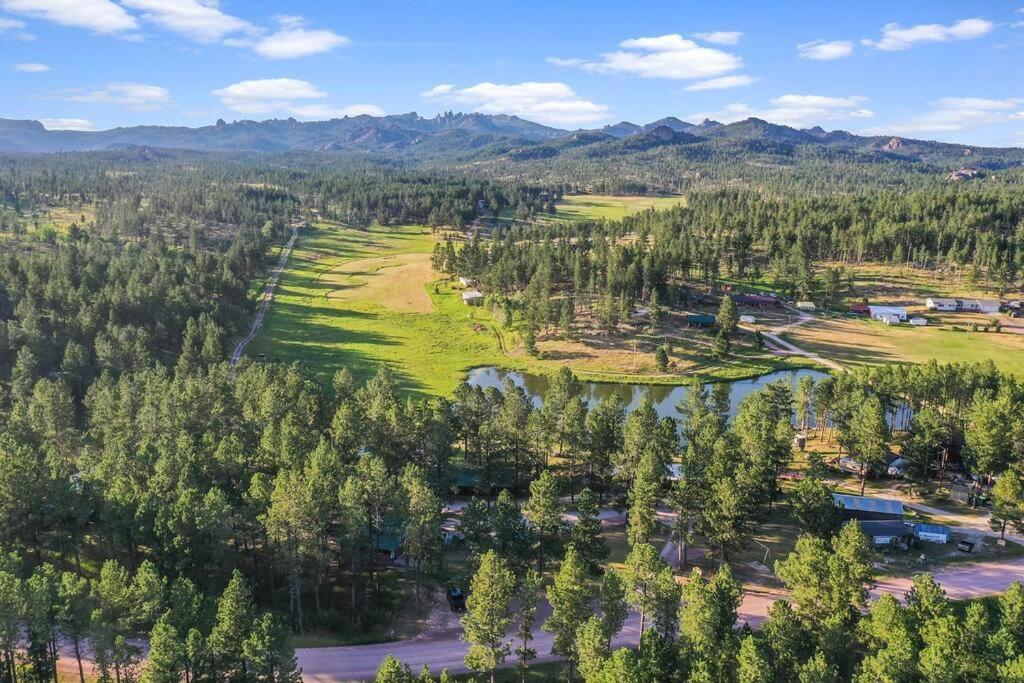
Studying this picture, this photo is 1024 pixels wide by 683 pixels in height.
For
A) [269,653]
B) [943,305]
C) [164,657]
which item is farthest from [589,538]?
[943,305]

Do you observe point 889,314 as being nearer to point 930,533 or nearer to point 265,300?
point 930,533

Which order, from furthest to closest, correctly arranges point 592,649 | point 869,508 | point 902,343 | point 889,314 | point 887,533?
point 889,314
point 902,343
point 869,508
point 887,533
point 592,649

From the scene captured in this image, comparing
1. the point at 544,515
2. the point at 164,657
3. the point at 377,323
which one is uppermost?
the point at 377,323

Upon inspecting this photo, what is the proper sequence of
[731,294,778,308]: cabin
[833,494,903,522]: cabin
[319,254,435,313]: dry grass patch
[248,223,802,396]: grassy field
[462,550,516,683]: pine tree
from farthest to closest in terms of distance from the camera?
[319,254,435,313]: dry grass patch < [731,294,778,308]: cabin < [248,223,802,396]: grassy field < [833,494,903,522]: cabin < [462,550,516,683]: pine tree

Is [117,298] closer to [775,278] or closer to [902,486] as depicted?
[902,486]

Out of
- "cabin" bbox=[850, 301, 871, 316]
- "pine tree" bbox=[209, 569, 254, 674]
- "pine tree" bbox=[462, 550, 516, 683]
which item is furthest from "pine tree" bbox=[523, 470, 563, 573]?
"cabin" bbox=[850, 301, 871, 316]

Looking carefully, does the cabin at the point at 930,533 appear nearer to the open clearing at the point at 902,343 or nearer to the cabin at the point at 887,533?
the cabin at the point at 887,533

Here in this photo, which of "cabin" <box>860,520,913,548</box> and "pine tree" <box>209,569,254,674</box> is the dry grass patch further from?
"pine tree" <box>209,569,254,674</box>

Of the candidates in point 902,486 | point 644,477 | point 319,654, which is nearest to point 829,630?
point 644,477
